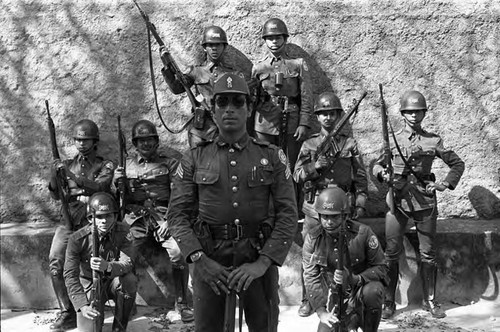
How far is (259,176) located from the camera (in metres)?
4.54

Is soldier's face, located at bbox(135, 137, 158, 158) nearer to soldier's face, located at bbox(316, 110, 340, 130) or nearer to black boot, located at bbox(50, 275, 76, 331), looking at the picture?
black boot, located at bbox(50, 275, 76, 331)

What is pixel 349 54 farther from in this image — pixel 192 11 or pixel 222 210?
pixel 222 210

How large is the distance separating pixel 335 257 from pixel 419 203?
63.5 inches

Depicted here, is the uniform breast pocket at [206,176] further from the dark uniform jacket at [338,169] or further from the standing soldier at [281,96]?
the standing soldier at [281,96]

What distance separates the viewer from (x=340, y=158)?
22.7 feet

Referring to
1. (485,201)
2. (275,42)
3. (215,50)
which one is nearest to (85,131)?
(215,50)

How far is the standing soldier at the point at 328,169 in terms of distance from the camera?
22.4 ft

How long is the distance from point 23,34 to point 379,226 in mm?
4357

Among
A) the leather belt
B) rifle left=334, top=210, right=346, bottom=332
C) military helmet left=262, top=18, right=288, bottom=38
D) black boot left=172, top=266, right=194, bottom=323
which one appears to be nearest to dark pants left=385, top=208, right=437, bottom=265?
rifle left=334, top=210, right=346, bottom=332

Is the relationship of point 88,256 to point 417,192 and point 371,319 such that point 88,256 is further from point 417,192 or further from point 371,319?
point 417,192

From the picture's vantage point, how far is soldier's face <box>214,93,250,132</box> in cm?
445

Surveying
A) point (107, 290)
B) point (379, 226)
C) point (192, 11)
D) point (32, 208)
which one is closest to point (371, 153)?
point (379, 226)

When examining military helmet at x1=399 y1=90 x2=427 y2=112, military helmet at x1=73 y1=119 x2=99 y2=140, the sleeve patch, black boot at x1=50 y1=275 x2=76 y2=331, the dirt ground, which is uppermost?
military helmet at x1=399 y1=90 x2=427 y2=112

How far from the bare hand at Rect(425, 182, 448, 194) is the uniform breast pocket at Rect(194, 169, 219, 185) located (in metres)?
3.01
